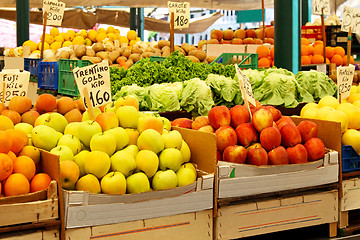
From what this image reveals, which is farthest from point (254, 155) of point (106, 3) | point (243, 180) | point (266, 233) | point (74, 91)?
point (106, 3)

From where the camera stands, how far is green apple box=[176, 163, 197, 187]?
7.14ft

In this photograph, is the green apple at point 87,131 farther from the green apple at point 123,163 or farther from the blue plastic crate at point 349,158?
the blue plastic crate at point 349,158

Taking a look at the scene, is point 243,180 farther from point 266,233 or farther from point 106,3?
point 106,3

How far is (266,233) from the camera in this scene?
2453 mm

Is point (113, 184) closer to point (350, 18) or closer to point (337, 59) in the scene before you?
point (350, 18)

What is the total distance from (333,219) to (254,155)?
2.13ft

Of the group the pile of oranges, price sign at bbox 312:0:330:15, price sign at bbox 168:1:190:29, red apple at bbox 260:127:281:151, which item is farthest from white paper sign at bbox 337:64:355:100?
the pile of oranges

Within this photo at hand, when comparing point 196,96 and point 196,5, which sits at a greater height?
point 196,5

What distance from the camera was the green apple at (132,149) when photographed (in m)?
2.18

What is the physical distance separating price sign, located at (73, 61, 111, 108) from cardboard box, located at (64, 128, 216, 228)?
24.3 inches

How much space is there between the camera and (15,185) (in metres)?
1.87

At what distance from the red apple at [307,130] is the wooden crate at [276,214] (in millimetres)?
313

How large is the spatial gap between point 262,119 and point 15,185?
1.31 metres

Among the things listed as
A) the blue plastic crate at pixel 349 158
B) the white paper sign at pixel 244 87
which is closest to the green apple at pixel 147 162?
the white paper sign at pixel 244 87
